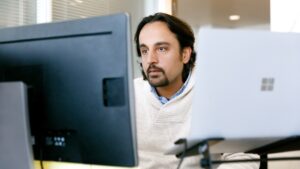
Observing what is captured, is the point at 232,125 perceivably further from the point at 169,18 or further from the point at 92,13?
the point at 92,13

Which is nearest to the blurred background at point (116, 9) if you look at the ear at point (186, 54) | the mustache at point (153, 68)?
the mustache at point (153, 68)

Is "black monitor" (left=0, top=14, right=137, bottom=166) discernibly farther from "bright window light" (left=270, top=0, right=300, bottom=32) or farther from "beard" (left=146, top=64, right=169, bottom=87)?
"bright window light" (left=270, top=0, right=300, bottom=32)

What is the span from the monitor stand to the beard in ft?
3.44

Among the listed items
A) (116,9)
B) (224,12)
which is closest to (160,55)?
(116,9)

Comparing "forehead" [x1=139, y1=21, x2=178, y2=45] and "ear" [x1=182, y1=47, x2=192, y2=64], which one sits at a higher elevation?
"forehead" [x1=139, y1=21, x2=178, y2=45]

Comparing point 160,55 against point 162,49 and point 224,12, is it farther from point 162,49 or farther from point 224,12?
point 224,12

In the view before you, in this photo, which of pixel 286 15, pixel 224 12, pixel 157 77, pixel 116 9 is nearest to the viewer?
pixel 157 77

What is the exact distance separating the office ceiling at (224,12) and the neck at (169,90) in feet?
13.5

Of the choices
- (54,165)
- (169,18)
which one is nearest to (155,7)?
(169,18)

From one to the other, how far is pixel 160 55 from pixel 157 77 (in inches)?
4.8

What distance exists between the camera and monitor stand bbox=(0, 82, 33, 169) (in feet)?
2.67

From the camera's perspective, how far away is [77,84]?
83 centimetres

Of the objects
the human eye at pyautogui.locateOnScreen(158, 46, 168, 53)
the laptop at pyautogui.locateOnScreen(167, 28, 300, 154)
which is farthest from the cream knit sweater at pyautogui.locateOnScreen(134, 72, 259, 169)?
the laptop at pyautogui.locateOnScreen(167, 28, 300, 154)

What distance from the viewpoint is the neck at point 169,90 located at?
1.90 metres
